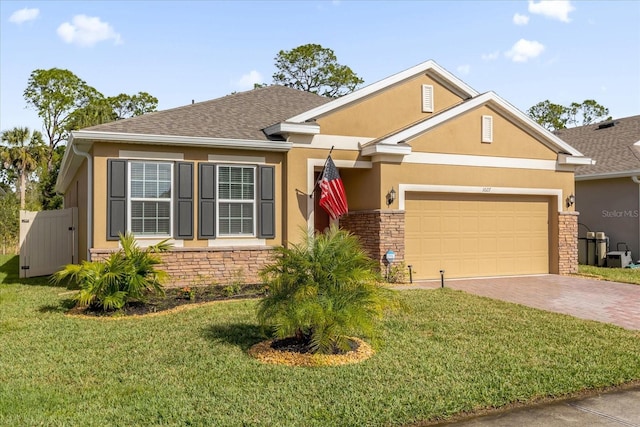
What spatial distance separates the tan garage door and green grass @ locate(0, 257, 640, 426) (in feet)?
15.8

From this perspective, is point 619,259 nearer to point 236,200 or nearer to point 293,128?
point 293,128

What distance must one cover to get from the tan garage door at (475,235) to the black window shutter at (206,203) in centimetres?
496

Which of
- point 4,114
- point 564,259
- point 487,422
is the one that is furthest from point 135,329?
point 4,114

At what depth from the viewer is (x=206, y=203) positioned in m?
12.0

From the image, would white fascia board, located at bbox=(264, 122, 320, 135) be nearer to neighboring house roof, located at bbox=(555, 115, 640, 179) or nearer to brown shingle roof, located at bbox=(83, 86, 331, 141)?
brown shingle roof, located at bbox=(83, 86, 331, 141)

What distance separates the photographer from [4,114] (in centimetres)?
3978

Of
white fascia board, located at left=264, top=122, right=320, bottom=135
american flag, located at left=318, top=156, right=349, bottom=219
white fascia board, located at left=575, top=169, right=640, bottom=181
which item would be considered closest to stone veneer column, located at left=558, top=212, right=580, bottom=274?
white fascia board, located at left=575, top=169, right=640, bottom=181

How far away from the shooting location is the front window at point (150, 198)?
1144cm

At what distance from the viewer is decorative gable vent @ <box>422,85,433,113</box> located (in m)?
14.6

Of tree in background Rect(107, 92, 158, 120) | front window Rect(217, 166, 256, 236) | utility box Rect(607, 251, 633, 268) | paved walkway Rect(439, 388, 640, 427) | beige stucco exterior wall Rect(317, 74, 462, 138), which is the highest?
tree in background Rect(107, 92, 158, 120)

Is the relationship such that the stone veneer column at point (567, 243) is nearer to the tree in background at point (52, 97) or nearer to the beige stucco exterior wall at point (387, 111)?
the beige stucco exterior wall at point (387, 111)

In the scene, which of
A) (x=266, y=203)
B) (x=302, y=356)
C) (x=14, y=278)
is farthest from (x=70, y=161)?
(x=302, y=356)

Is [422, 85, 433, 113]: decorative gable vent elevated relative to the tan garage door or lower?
elevated

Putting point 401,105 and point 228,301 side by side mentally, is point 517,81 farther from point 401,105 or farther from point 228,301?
point 228,301
